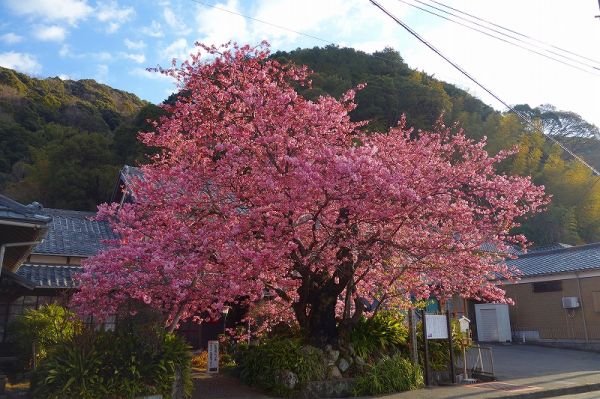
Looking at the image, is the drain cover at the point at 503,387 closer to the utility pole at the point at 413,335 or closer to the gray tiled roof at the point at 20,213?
the utility pole at the point at 413,335

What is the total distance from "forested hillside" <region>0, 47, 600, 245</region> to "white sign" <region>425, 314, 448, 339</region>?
54.3ft

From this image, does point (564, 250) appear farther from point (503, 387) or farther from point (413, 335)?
point (413, 335)

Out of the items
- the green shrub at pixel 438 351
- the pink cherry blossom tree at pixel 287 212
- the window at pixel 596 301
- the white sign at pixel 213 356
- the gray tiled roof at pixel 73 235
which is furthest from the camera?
the window at pixel 596 301

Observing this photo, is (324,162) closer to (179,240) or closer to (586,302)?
(179,240)

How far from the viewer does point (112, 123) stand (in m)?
50.6

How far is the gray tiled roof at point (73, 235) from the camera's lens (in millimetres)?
16609

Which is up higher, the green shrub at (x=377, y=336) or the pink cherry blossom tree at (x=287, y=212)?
the pink cherry blossom tree at (x=287, y=212)

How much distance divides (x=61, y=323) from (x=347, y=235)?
7.88m

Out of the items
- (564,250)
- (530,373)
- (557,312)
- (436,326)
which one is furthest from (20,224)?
(564,250)

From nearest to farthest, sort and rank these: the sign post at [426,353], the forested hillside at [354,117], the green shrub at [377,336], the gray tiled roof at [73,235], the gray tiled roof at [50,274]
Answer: the green shrub at [377,336]
the sign post at [426,353]
the gray tiled roof at [50,274]
the gray tiled roof at [73,235]
the forested hillside at [354,117]

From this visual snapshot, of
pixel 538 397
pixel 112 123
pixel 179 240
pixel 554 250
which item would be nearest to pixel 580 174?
pixel 554 250

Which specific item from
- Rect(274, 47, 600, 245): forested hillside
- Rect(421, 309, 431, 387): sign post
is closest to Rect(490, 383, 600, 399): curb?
Rect(421, 309, 431, 387): sign post

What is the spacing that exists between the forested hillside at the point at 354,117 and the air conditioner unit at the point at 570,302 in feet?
30.2

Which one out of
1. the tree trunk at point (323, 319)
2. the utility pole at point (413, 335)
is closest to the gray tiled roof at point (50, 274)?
the tree trunk at point (323, 319)
